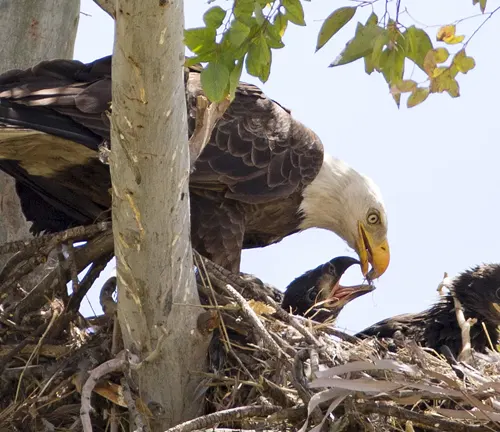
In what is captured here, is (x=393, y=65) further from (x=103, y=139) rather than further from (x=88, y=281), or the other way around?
(x=88, y=281)

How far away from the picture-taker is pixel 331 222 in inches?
274

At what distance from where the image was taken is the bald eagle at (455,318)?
20.6 ft

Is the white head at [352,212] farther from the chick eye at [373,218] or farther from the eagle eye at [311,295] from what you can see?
the eagle eye at [311,295]

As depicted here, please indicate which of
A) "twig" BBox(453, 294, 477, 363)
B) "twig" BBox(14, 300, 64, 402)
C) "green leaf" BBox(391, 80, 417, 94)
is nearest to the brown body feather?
"twig" BBox(14, 300, 64, 402)

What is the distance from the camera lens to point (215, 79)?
3840mm

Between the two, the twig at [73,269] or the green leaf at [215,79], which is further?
the twig at [73,269]

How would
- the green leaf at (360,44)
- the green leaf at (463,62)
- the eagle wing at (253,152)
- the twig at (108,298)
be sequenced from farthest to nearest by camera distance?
the eagle wing at (253,152)
the twig at (108,298)
the green leaf at (463,62)
the green leaf at (360,44)

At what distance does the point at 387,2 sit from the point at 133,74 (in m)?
1.00

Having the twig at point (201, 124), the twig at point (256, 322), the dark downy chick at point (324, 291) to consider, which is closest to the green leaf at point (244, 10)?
the twig at point (201, 124)

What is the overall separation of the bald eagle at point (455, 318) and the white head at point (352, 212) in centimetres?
35

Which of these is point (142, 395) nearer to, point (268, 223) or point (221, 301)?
point (221, 301)

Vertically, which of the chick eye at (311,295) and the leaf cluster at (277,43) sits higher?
the leaf cluster at (277,43)

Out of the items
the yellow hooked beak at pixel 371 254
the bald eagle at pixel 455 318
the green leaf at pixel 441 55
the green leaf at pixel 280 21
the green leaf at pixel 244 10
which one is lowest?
the bald eagle at pixel 455 318

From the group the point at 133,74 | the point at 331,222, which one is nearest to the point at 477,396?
the point at 133,74
